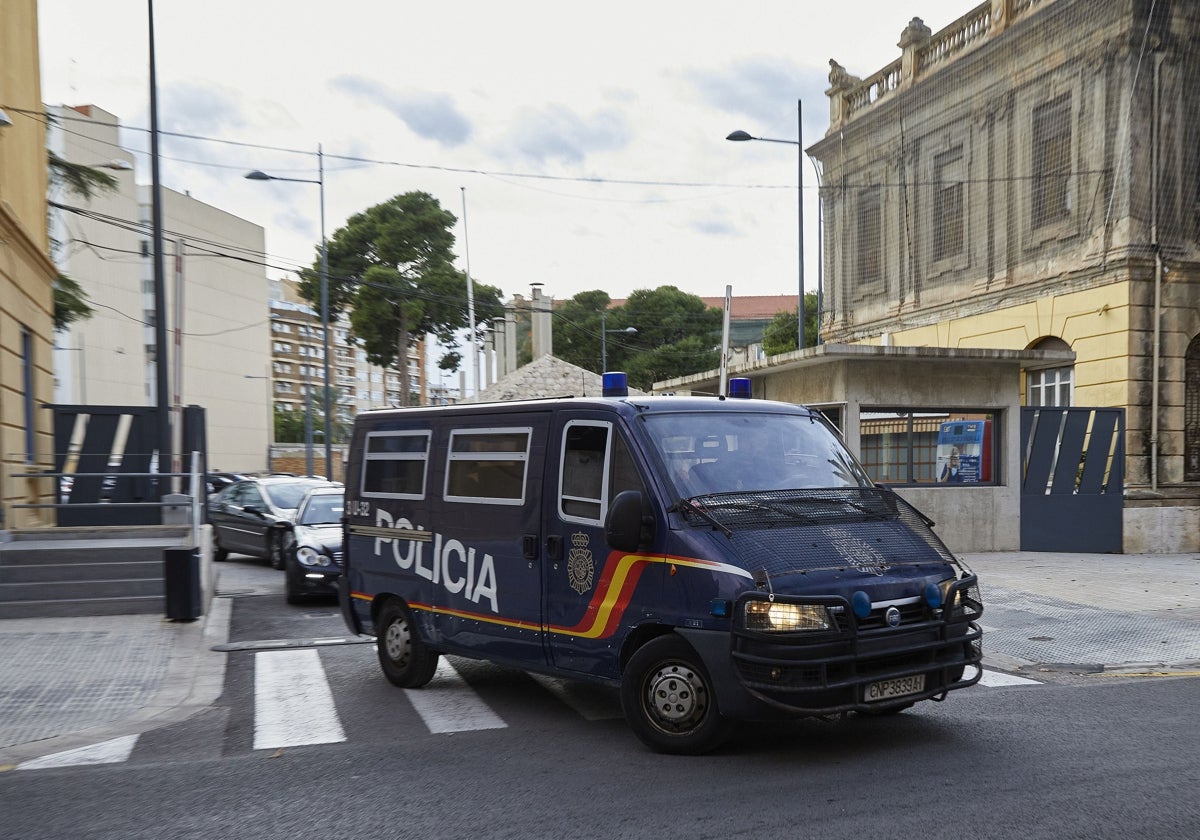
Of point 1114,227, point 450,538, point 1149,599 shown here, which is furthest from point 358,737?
point 1114,227

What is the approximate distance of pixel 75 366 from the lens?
6475cm

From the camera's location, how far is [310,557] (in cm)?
1356

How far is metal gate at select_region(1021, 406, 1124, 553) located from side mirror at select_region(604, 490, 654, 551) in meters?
14.3

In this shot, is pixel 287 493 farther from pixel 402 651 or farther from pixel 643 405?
pixel 643 405

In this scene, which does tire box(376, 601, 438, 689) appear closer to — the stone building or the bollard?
the bollard

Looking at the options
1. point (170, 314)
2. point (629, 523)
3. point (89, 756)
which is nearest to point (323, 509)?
point (89, 756)

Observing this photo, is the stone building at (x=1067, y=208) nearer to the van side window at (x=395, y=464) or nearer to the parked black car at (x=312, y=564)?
the parked black car at (x=312, y=564)

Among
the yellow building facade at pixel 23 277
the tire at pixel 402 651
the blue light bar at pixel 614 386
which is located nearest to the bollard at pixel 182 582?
the tire at pixel 402 651

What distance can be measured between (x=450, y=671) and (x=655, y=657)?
11.4 ft

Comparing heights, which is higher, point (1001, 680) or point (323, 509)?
point (323, 509)

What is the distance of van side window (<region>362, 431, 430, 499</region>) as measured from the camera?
841cm

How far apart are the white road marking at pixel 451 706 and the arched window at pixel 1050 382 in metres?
17.1

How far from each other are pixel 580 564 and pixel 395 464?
248 cm

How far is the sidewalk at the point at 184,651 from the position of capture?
307 inches
